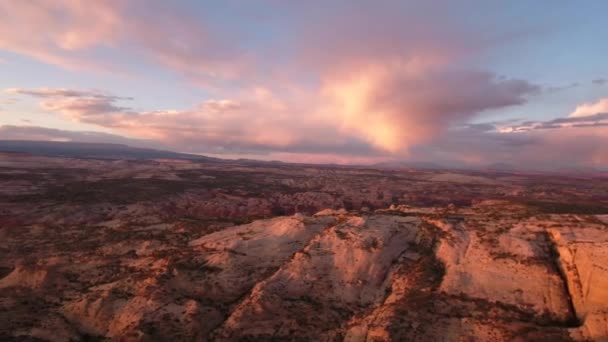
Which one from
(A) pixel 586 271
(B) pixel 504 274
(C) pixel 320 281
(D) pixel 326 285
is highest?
(A) pixel 586 271

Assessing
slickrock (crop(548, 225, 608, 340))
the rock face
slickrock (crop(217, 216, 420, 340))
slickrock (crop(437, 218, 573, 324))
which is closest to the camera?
slickrock (crop(548, 225, 608, 340))

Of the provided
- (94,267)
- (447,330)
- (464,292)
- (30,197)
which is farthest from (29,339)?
(30,197)

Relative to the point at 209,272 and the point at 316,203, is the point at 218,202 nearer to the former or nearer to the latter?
the point at 316,203

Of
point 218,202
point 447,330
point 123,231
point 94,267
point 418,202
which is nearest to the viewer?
point 447,330

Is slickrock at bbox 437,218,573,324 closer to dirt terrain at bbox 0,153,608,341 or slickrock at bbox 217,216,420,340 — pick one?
dirt terrain at bbox 0,153,608,341

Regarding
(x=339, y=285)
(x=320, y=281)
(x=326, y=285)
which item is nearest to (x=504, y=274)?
(x=339, y=285)

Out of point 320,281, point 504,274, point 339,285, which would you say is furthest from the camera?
point 320,281

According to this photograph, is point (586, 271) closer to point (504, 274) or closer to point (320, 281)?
point (504, 274)

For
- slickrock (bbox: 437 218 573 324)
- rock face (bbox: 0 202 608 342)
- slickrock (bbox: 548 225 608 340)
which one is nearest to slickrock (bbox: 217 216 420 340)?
rock face (bbox: 0 202 608 342)

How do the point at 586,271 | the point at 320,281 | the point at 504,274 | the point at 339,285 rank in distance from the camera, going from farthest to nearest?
the point at 320,281, the point at 339,285, the point at 504,274, the point at 586,271
